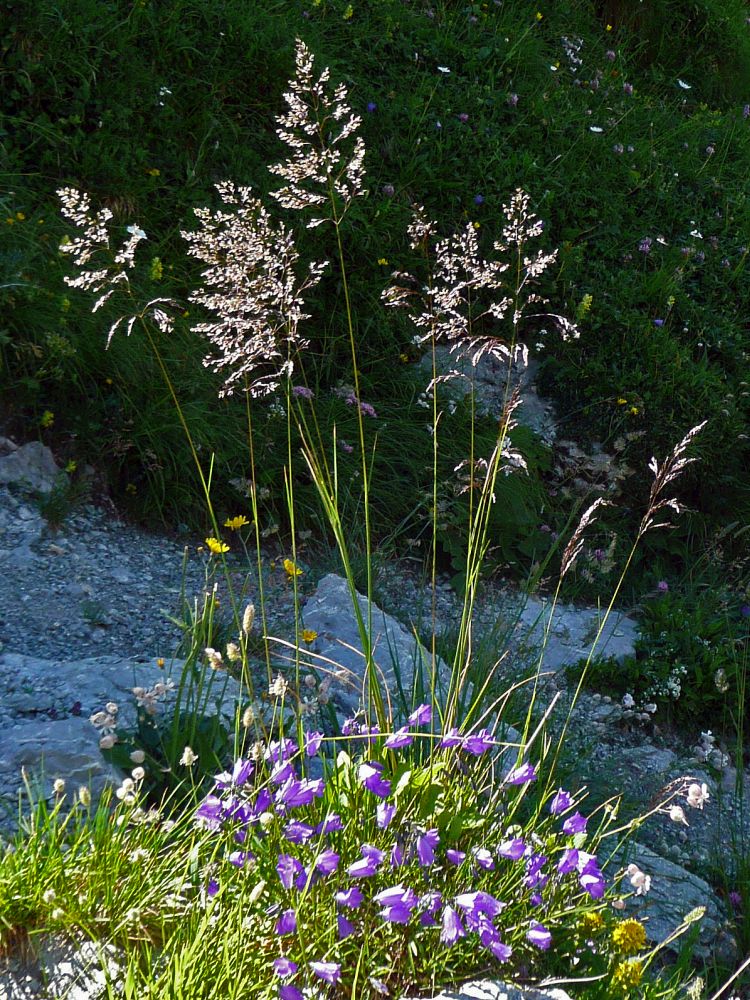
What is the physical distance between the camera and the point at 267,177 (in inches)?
210

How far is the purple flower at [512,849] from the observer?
180 centimetres

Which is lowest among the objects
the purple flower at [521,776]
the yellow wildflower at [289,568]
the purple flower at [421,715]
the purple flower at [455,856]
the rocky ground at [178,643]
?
the rocky ground at [178,643]

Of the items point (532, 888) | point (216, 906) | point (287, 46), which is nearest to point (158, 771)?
point (216, 906)

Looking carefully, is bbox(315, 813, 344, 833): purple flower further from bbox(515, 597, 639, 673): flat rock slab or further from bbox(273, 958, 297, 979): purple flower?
bbox(515, 597, 639, 673): flat rock slab

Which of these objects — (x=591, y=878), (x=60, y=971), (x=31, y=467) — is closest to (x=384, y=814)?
(x=591, y=878)

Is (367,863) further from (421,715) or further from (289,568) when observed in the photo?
(289,568)

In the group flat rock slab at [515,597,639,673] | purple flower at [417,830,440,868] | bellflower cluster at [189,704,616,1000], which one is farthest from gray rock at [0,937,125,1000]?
flat rock slab at [515,597,639,673]

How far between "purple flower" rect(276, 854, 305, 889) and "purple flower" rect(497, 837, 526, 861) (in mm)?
370

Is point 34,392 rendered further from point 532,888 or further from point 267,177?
point 532,888

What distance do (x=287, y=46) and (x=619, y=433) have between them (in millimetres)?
2909

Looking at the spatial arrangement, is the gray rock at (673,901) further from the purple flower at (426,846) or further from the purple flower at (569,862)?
the purple flower at (426,846)

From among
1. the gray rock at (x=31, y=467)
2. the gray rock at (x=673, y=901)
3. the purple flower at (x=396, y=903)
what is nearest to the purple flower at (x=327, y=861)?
the purple flower at (x=396, y=903)

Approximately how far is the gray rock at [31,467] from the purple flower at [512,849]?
8.99 feet

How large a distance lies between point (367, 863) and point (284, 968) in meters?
0.21
